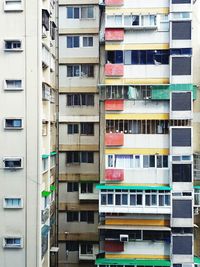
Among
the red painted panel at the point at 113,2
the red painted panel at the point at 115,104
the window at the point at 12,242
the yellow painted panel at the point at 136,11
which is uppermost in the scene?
the red painted panel at the point at 113,2

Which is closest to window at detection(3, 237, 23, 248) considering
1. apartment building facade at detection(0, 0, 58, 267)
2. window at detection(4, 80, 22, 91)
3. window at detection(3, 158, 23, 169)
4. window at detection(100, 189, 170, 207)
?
apartment building facade at detection(0, 0, 58, 267)

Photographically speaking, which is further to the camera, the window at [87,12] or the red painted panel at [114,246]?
the window at [87,12]

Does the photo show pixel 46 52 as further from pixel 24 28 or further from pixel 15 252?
pixel 15 252

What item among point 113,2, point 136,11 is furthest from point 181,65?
point 113,2

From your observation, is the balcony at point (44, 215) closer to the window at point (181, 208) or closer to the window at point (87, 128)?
the window at point (87, 128)

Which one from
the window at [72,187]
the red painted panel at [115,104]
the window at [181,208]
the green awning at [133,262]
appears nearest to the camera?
the green awning at [133,262]

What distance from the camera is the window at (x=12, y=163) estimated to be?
14.2 meters

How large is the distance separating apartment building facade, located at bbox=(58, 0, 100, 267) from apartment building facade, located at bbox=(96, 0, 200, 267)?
2246mm

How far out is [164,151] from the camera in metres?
15.8

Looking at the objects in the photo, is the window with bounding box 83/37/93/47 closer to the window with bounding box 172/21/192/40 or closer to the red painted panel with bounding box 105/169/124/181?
the window with bounding box 172/21/192/40

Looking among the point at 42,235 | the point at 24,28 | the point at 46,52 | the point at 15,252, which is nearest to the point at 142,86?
the point at 46,52

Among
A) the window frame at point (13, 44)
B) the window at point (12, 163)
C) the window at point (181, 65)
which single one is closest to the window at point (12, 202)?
the window at point (12, 163)

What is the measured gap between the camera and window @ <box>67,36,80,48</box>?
18406mm

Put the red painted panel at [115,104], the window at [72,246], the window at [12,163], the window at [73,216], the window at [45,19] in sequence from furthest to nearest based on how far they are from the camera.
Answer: the window at [73,216]
the window at [72,246]
the red painted panel at [115,104]
the window at [45,19]
the window at [12,163]
